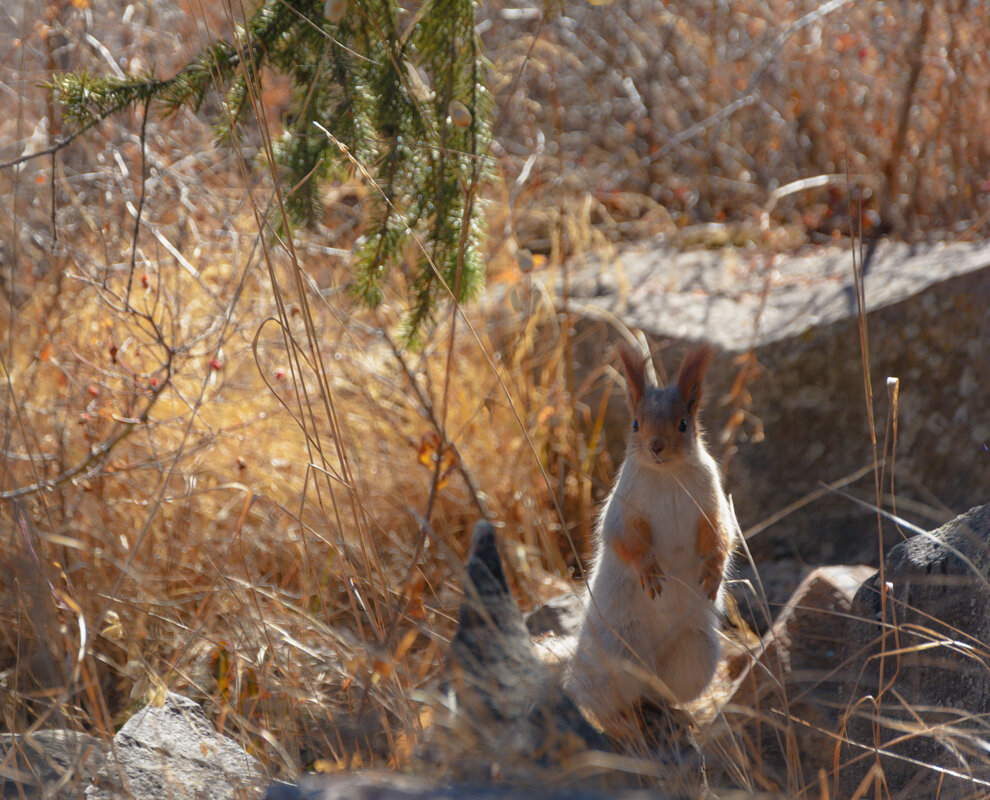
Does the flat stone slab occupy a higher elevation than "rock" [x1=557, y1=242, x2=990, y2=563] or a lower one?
higher

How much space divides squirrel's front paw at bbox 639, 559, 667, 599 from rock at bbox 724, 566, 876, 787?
321 mm

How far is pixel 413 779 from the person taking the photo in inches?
56.2

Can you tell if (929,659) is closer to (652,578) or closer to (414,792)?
(652,578)

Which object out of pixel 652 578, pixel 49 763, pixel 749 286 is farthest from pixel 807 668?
pixel 749 286

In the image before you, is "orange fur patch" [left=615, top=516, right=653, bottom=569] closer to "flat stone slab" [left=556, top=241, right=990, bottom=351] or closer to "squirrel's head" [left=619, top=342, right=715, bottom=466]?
"squirrel's head" [left=619, top=342, right=715, bottom=466]

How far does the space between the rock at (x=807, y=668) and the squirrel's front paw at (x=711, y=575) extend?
7.8 inches

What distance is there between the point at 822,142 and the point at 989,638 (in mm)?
4320

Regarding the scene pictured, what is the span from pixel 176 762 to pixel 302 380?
2.94 feet

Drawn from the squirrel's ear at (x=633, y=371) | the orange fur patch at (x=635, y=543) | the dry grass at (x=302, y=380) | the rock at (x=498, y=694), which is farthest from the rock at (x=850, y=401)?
the rock at (x=498, y=694)

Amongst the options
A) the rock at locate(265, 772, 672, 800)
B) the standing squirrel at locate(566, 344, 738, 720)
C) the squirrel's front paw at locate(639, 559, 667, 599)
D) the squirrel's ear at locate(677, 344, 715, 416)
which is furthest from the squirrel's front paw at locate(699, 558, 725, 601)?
the rock at locate(265, 772, 672, 800)

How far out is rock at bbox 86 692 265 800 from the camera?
76.1 inches

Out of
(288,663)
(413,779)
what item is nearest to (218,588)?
(288,663)

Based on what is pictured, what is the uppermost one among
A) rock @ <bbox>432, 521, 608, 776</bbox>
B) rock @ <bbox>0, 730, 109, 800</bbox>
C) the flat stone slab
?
the flat stone slab

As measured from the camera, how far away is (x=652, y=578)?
2.35 m
